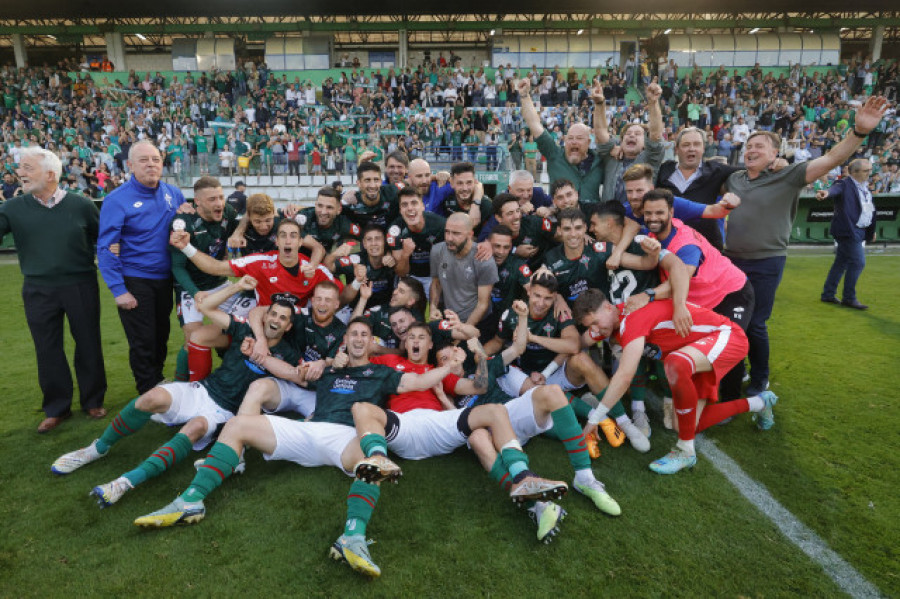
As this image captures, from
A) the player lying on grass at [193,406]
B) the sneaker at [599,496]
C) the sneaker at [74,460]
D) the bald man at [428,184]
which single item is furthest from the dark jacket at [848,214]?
the sneaker at [74,460]

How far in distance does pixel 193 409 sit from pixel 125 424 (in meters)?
0.46

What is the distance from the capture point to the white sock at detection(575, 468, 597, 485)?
3.34 m

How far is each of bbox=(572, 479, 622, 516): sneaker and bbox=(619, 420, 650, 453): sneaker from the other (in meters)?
0.76

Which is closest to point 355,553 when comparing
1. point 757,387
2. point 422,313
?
point 422,313

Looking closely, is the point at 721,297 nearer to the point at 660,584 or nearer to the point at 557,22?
→ the point at 660,584

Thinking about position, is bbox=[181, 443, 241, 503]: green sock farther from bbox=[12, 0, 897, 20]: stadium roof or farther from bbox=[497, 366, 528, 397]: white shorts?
bbox=[12, 0, 897, 20]: stadium roof

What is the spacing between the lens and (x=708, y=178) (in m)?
4.97

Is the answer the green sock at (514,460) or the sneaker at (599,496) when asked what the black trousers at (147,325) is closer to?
the green sock at (514,460)

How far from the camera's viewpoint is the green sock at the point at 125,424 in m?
3.68

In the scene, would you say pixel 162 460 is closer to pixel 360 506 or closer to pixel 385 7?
pixel 360 506

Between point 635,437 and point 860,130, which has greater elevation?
point 860,130

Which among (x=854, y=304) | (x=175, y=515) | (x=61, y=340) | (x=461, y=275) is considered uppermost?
(x=461, y=275)

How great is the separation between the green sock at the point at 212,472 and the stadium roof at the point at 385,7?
3170cm

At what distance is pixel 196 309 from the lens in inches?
195
